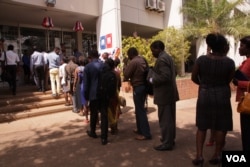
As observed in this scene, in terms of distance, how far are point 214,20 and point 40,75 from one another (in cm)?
932

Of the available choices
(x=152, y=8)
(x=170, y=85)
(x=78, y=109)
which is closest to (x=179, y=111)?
(x=78, y=109)

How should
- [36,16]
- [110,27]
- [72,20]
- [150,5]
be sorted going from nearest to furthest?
[36,16] < [110,27] < [72,20] < [150,5]

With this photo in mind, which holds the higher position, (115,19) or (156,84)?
(115,19)

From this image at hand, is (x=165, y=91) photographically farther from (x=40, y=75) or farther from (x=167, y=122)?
(x=40, y=75)

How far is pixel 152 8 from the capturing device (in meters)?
16.2

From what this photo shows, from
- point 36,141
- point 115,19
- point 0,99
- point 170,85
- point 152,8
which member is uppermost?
point 152,8

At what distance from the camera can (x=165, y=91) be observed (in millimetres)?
4910

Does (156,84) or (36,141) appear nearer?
(156,84)

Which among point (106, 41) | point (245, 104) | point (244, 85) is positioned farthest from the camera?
point (106, 41)

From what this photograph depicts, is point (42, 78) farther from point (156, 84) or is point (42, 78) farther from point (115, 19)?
point (156, 84)

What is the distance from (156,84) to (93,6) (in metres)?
8.74

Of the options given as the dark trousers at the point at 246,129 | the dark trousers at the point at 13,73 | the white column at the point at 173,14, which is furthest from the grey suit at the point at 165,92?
the white column at the point at 173,14

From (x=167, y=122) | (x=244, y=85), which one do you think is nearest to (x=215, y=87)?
(x=244, y=85)

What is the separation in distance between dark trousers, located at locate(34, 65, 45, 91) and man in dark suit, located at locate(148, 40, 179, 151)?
5885 millimetres
